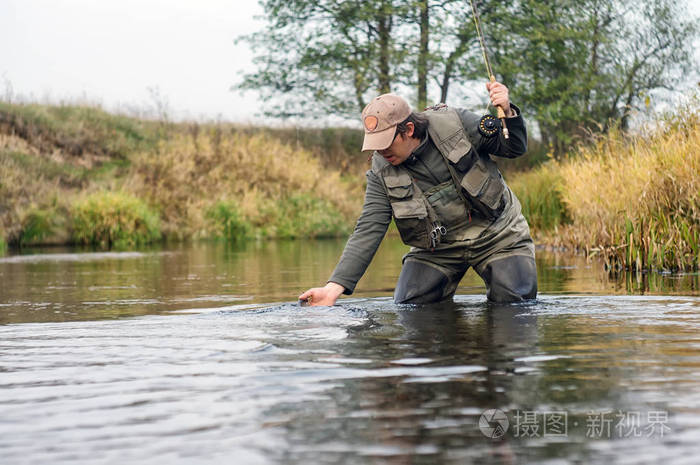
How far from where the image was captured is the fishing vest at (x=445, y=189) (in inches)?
219

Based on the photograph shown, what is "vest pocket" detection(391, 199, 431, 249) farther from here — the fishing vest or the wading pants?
the wading pants

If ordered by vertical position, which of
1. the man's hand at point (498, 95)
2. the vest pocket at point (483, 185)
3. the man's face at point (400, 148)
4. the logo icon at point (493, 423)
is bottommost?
the logo icon at point (493, 423)

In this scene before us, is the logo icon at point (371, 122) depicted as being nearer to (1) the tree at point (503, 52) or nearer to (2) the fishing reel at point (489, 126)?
(2) the fishing reel at point (489, 126)

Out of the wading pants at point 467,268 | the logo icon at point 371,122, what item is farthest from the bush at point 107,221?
the logo icon at point 371,122

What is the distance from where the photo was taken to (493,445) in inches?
96.2

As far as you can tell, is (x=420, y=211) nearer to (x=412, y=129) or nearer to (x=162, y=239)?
(x=412, y=129)

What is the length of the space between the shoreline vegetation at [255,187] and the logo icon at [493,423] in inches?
244

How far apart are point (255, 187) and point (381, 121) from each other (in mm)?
19028

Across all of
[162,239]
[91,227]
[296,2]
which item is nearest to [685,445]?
[91,227]

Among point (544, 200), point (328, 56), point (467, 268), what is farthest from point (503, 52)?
point (467, 268)

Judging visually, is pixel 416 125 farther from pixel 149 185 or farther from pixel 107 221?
pixel 149 185

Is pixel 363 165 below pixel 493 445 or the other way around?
the other way around

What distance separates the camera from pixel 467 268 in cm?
612

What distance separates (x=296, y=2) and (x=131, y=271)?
22.5 m
